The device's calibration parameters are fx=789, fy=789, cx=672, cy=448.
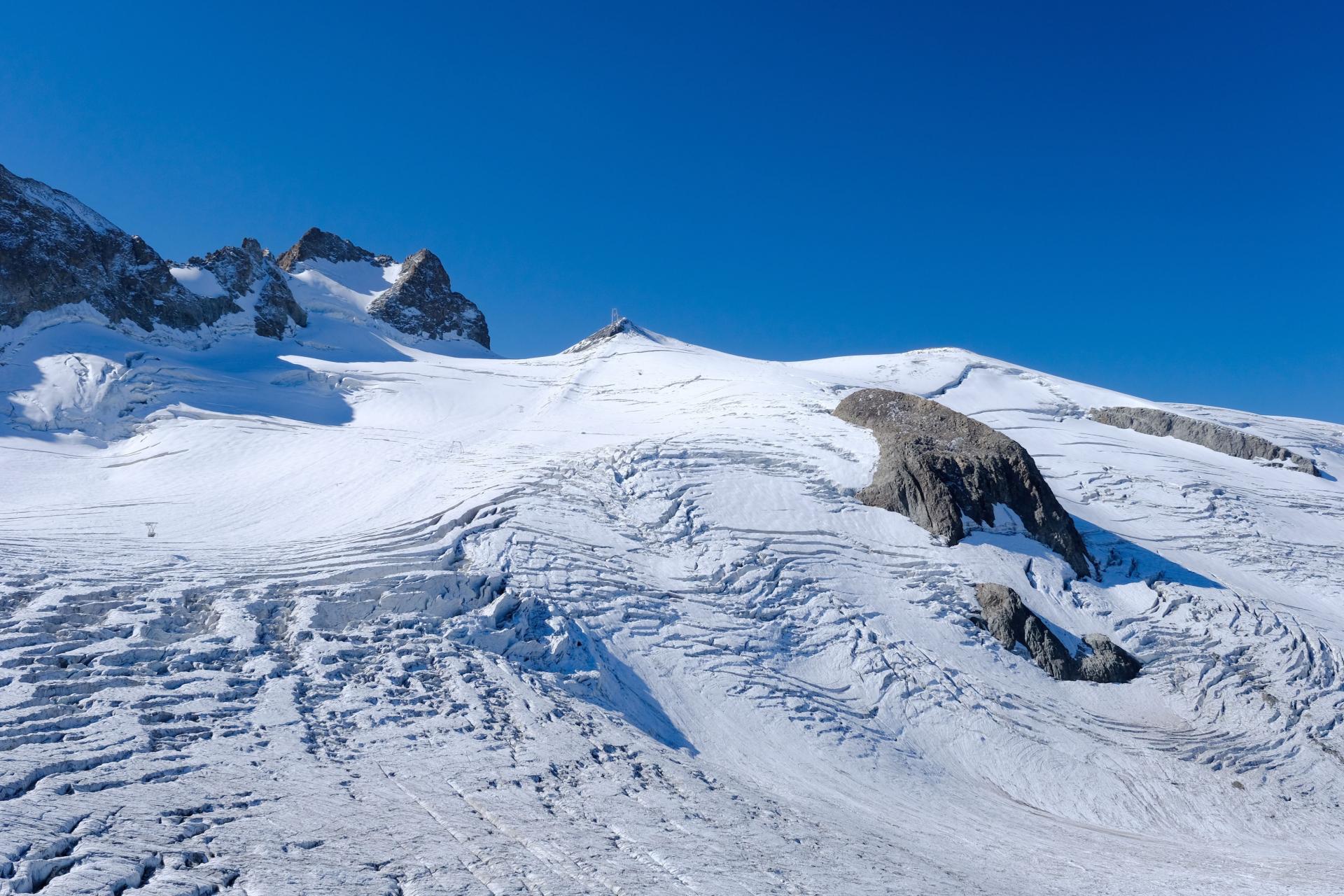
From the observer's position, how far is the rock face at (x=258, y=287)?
47.6 m

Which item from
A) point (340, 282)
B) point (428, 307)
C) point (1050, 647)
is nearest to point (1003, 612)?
point (1050, 647)

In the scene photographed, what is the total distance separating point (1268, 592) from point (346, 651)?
2460cm

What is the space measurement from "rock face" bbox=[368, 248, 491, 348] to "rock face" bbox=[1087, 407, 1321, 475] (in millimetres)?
44159

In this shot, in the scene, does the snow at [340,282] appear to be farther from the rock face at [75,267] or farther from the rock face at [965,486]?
the rock face at [965,486]

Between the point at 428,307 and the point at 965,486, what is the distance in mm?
48444

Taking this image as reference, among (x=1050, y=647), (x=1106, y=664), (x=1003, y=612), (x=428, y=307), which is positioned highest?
(x=428, y=307)

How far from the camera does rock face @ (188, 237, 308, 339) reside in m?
47.6

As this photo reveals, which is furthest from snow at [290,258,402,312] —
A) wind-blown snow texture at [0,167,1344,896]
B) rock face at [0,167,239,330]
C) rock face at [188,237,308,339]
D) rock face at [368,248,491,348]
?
wind-blown snow texture at [0,167,1344,896]

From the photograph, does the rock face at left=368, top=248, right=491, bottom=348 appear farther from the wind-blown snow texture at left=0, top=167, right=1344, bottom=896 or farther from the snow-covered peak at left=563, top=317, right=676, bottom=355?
the wind-blown snow texture at left=0, top=167, right=1344, bottom=896

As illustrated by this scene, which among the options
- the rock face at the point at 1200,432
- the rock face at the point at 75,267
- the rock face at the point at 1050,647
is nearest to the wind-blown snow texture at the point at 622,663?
the rock face at the point at 1050,647

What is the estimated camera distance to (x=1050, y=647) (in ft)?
61.5

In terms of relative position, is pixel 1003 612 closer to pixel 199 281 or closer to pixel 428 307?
pixel 199 281

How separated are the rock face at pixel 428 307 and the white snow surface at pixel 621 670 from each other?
93.4 feet

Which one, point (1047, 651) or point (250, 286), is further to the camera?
point (250, 286)
